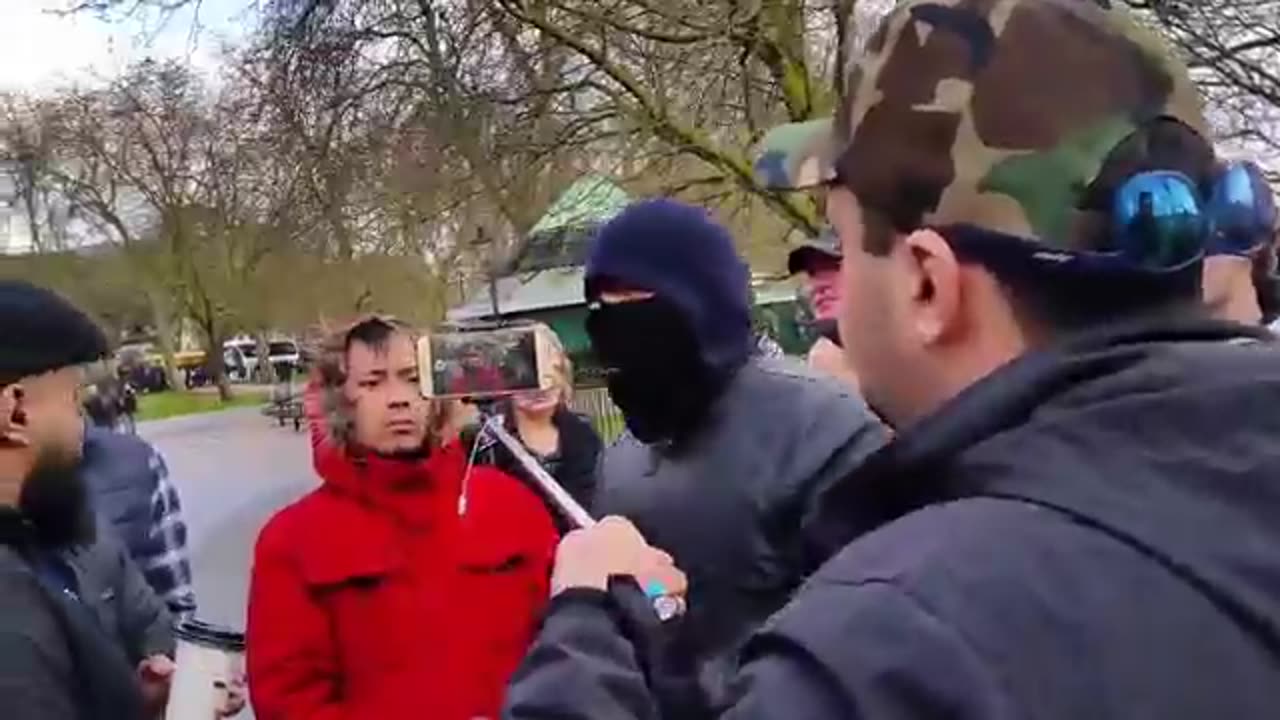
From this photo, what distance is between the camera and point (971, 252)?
4.00 ft

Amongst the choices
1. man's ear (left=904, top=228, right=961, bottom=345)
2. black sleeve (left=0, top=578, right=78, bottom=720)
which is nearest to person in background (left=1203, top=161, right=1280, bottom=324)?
man's ear (left=904, top=228, right=961, bottom=345)

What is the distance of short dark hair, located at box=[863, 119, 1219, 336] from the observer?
3.94 feet

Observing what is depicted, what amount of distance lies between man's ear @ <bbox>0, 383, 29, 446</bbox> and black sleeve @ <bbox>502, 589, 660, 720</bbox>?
55.4 inches

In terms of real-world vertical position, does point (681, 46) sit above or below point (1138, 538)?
above

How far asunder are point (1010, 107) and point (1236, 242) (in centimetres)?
67

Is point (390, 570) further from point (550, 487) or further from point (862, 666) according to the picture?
point (862, 666)

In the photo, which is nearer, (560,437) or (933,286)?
(933,286)

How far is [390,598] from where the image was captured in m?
3.10

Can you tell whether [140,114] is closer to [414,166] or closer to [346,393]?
[414,166]

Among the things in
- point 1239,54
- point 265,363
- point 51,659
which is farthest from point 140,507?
point 265,363

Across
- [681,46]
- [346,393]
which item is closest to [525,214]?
[681,46]

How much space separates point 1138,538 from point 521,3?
1088 centimetres

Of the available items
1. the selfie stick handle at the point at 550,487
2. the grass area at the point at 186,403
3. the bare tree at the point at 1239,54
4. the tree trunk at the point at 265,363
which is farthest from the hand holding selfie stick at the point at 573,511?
the tree trunk at the point at 265,363

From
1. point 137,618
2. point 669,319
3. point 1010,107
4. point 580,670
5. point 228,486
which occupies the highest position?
point 1010,107
